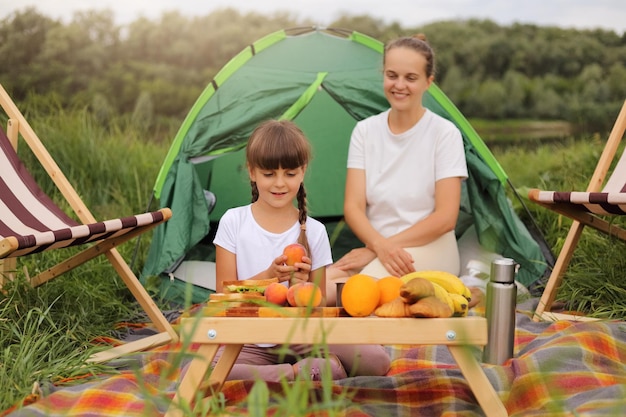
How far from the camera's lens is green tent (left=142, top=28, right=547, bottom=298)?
389 centimetres

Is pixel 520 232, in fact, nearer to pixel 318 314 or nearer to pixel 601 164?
pixel 601 164

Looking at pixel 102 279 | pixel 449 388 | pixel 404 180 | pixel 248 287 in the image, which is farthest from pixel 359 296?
Result: pixel 102 279

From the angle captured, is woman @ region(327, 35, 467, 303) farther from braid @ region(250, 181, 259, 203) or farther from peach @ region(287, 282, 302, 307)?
peach @ region(287, 282, 302, 307)

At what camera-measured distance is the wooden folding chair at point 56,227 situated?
9.06 feet

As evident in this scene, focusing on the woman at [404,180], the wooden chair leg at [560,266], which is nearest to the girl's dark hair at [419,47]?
the woman at [404,180]

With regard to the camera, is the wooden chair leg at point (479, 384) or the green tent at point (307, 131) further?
the green tent at point (307, 131)

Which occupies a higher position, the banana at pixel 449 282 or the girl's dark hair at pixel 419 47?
the girl's dark hair at pixel 419 47

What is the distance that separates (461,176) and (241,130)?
45.3 inches

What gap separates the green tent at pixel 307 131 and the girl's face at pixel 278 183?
3.89 ft

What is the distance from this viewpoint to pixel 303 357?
8.43 ft

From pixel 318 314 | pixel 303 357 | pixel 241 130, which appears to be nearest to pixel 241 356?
pixel 303 357

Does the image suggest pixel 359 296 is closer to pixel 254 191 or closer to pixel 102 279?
pixel 254 191

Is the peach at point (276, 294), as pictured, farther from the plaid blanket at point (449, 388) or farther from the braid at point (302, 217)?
the braid at point (302, 217)

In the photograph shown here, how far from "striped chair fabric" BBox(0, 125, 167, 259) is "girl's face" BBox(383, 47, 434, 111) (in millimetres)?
1121
